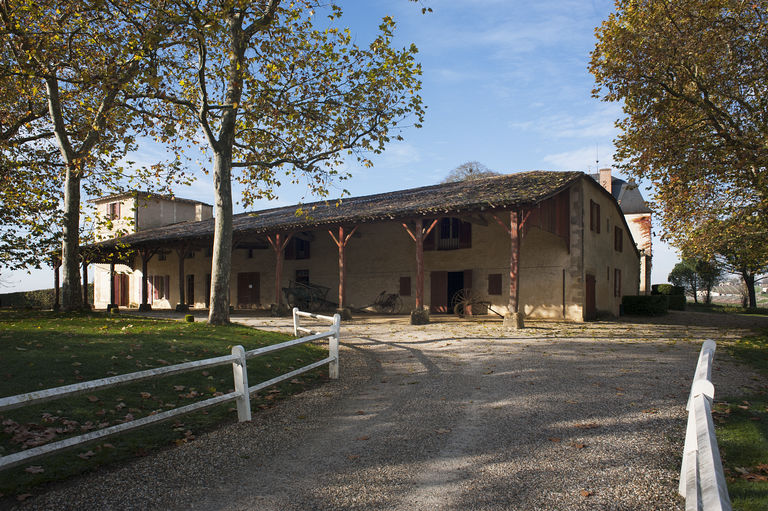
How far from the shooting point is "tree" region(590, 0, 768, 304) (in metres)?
12.0

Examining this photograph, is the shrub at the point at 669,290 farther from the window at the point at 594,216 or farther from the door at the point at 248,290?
the door at the point at 248,290

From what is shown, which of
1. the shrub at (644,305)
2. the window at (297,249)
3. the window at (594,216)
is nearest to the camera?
the window at (594,216)

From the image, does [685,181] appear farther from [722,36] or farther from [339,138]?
[339,138]

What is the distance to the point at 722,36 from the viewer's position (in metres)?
12.1

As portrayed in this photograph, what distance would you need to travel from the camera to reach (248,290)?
2584 cm

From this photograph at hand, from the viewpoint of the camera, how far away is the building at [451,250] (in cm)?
1606

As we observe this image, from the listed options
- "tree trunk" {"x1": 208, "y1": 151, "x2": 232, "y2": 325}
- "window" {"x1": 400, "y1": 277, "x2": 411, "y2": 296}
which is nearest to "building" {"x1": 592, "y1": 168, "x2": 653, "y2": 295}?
"window" {"x1": 400, "y1": 277, "x2": 411, "y2": 296}

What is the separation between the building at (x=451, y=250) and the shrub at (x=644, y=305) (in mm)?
650

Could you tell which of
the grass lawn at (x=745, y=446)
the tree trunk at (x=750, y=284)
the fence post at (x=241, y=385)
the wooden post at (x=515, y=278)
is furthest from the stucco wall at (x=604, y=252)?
the tree trunk at (x=750, y=284)

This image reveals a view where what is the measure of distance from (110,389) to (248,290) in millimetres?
20464

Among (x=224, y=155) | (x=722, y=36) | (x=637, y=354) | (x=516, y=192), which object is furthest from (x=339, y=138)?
(x=722, y=36)

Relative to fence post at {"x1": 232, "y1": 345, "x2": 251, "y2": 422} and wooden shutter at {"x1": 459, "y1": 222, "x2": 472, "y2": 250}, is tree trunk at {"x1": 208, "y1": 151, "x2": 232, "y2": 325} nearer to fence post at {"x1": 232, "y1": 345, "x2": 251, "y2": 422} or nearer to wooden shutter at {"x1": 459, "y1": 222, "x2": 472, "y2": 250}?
fence post at {"x1": 232, "y1": 345, "x2": 251, "y2": 422}

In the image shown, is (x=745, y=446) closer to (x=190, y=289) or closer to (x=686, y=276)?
(x=190, y=289)

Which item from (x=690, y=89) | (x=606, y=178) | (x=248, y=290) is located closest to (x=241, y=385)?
(x=690, y=89)
